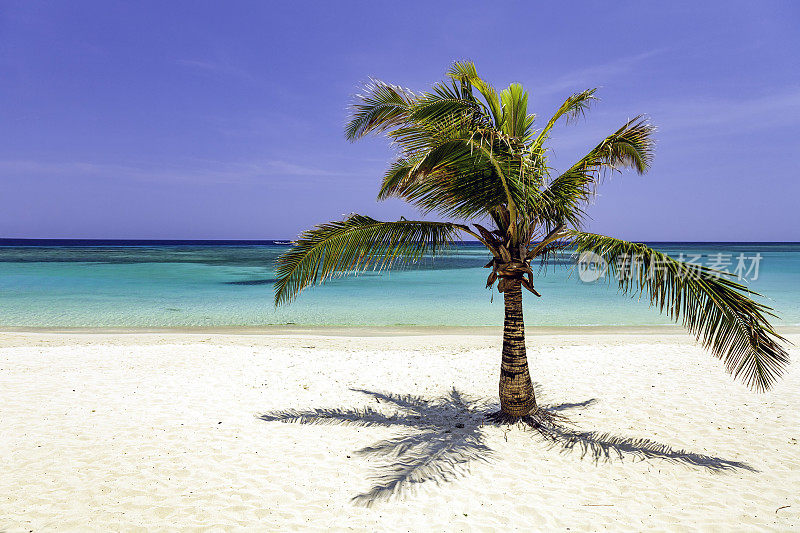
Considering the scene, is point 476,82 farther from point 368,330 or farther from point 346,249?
point 368,330

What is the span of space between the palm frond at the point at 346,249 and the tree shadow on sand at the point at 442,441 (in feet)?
7.10

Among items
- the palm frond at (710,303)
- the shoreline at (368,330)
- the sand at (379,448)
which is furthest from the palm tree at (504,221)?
the shoreline at (368,330)

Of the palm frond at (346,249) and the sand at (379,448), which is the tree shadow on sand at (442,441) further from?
the palm frond at (346,249)

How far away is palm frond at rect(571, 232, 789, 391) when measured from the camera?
13.2 ft

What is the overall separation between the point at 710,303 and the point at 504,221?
2.29 m

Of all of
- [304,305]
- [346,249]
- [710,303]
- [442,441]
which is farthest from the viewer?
[304,305]

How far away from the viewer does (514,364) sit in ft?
19.6

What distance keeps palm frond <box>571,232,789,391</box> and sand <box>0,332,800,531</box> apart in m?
1.36

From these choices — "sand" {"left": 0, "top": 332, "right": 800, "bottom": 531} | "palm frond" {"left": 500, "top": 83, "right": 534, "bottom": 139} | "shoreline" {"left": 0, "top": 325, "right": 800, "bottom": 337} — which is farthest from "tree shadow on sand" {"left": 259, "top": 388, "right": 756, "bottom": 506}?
"shoreline" {"left": 0, "top": 325, "right": 800, "bottom": 337}

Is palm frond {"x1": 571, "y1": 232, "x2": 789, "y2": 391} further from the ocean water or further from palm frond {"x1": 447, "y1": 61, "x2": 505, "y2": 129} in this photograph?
the ocean water

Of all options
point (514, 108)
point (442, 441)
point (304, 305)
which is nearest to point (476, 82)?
point (514, 108)

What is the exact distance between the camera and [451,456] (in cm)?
516

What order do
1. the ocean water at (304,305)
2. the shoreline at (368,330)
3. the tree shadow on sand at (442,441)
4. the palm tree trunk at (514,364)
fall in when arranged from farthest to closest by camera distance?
the ocean water at (304,305) < the shoreline at (368,330) < the palm tree trunk at (514,364) < the tree shadow on sand at (442,441)

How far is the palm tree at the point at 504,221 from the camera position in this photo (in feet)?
14.1
